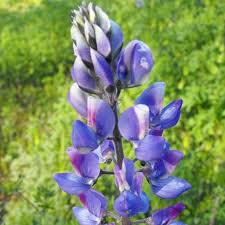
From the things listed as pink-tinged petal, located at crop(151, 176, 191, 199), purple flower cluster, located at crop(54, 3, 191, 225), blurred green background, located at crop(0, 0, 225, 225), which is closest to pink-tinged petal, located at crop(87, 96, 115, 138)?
purple flower cluster, located at crop(54, 3, 191, 225)

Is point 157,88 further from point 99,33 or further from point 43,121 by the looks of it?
point 43,121

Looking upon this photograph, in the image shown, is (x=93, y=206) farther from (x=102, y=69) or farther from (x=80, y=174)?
(x=102, y=69)

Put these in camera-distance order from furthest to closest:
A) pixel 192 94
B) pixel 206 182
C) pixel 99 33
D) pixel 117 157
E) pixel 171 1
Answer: pixel 171 1 < pixel 192 94 < pixel 206 182 < pixel 117 157 < pixel 99 33

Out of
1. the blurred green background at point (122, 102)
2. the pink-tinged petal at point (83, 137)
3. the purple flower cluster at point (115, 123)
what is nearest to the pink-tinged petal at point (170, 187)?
the purple flower cluster at point (115, 123)

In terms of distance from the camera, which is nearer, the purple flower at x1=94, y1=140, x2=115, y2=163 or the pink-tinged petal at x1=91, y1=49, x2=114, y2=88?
the pink-tinged petal at x1=91, y1=49, x2=114, y2=88

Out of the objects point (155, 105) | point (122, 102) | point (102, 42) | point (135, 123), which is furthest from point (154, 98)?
point (122, 102)

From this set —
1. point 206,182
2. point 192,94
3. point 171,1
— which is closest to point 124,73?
point 206,182

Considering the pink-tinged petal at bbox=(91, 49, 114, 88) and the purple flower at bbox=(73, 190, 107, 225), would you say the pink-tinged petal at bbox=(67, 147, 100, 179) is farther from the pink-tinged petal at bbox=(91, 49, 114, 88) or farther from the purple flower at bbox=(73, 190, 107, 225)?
the pink-tinged petal at bbox=(91, 49, 114, 88)

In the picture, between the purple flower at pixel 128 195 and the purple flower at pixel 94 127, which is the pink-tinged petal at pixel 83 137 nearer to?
the purple flower at pixel 94 127
